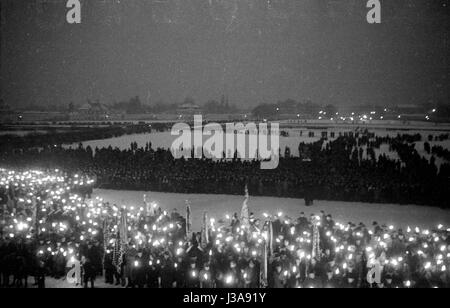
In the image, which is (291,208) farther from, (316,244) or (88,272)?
(88,272)

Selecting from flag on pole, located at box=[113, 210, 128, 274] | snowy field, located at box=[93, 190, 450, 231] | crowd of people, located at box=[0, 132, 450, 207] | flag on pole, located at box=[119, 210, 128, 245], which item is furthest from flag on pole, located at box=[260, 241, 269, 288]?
crowd of people, located at box=[0, 132, 450, 207]

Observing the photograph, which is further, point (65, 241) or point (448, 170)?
point (448, 170)

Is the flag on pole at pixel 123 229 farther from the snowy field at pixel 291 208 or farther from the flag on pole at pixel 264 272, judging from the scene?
the flag on pole at pixel 264 272

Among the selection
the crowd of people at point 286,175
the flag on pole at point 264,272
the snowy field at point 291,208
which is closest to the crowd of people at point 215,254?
the flag on pole at point 264,272

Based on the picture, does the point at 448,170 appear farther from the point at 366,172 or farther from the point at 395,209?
the point at 395,209
